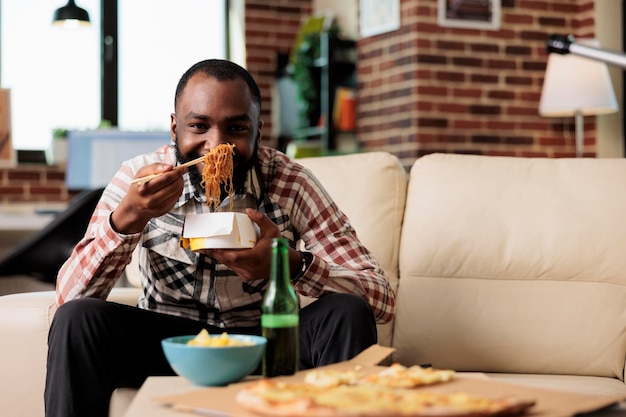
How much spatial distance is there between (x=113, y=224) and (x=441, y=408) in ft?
2.92

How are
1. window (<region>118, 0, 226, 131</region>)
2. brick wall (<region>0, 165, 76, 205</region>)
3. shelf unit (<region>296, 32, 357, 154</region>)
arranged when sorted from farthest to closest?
window (<region>118, 0, 226, 131</region>), brick wall (<region>0, 165, 76, 205</region>), shelf unit (<region>296, 32, 357, 154</region>)

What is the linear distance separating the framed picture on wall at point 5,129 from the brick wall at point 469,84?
1.93 m

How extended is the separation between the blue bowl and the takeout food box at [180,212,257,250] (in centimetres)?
27

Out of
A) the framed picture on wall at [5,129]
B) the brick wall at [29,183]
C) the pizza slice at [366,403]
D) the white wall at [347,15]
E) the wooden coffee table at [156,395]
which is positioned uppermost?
the white wall at [347,15]

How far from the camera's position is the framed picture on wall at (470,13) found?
4.63m

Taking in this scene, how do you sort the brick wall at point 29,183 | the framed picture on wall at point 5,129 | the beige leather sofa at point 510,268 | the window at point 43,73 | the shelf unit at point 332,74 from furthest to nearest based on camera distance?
1. the window at point 43,73
2. the brick wall at point 29,183
3. the shelf unit at point 332,74
4. the framed picture on wall at point 5,129
5. the beige leather sofa at point 510,268

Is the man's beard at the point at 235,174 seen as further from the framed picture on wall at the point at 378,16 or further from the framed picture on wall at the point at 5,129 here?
the framed picture on wall at the point at 378,16

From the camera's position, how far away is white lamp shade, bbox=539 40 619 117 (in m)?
4.32

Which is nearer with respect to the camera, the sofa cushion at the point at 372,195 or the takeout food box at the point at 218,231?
the takeout food box at the point at 218,231

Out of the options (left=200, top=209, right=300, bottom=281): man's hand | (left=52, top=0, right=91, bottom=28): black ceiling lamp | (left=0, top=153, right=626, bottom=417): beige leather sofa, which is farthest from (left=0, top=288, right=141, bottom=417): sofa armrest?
(left=52, top=0, right=91, bottom=28): black ceiling lamp

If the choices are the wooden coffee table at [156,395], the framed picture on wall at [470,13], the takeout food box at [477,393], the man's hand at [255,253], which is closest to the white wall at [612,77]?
the framed picture on wall at [470,13]

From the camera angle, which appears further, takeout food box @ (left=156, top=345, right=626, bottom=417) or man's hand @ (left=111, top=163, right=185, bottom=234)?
man's hand @ (left=111, top=163, right=185, bottom=234)

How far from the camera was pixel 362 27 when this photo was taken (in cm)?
507

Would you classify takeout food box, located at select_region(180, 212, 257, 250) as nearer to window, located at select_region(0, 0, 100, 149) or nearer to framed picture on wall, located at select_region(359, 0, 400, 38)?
framed picture on wall, located at select_region(359, 0, 400, 38)
